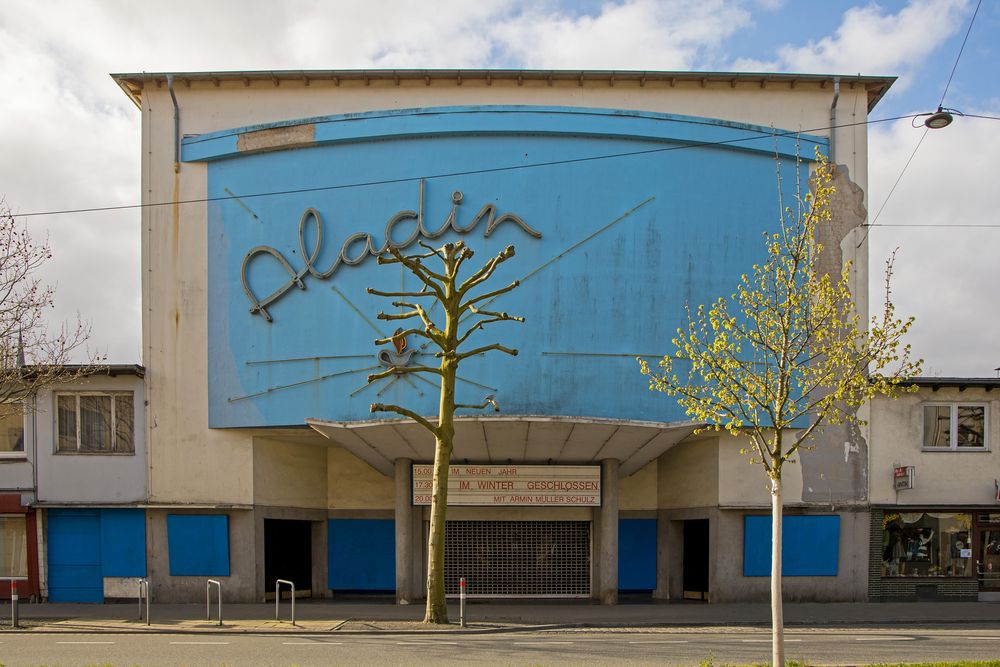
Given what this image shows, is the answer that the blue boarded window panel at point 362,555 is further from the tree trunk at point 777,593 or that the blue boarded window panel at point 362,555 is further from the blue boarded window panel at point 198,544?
the tree trunk at point 777,593

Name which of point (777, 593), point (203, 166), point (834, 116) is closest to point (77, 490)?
point (203, 166)

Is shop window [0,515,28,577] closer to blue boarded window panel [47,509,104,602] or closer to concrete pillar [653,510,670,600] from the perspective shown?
blue boarded window panel [47,509,104,602]

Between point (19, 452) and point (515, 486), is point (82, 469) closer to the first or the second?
point (19, 452)

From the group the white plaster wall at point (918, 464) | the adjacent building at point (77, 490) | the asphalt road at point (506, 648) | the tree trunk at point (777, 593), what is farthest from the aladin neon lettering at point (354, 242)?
the tree trunk at point (777, 593)

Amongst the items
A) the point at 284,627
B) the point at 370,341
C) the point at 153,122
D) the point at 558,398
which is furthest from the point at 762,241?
the point at 153,122

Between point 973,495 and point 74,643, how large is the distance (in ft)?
67.4

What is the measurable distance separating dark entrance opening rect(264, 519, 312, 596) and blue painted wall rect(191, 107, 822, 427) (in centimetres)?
370

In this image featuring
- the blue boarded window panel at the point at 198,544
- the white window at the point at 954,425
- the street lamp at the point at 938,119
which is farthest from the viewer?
the white window at the point at 954,425

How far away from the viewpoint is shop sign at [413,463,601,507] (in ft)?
68.9

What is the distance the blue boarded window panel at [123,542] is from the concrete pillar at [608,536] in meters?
11.3

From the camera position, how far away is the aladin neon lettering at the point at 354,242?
20656mm

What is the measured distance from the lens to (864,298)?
2170cm

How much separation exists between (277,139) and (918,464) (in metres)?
18.2

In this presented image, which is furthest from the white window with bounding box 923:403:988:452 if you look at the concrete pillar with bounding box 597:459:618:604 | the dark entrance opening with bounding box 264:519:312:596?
the dark entrance opening with bounding box 264:519:312:596
